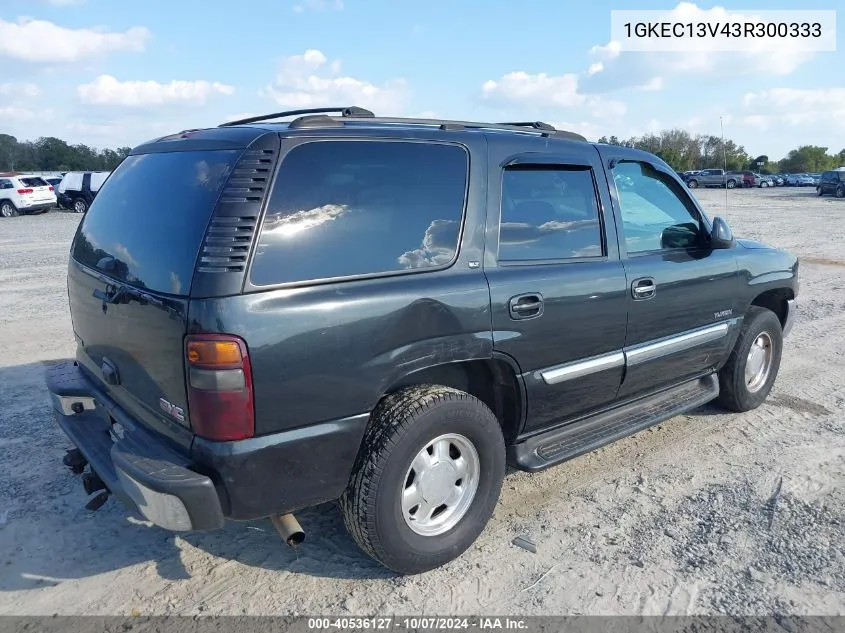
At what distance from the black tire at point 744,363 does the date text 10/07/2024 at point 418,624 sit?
9.21ft

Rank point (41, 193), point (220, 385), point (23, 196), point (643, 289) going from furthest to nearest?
point (41, 193)
point (23, 196)
point (643, 289)
point (220, 385)

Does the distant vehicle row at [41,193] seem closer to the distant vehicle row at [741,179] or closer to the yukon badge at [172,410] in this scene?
the yukon badge at [172,410]

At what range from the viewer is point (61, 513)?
11.4ft

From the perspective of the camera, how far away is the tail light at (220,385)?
239cm

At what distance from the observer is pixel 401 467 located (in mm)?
2801

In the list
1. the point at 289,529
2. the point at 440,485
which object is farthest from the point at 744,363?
the point at 289,529

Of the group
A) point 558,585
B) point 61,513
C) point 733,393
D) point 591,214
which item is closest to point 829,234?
point 733,393

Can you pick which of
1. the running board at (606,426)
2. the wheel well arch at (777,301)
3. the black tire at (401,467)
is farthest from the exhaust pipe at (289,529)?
the wheel well arch at (777,301)

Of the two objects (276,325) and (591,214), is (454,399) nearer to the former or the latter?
(276,325)

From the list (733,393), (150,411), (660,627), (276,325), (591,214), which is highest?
(591,214)

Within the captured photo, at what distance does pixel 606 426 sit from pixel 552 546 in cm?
85

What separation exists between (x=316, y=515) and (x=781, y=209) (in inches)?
1170

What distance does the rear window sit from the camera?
255 centimetres

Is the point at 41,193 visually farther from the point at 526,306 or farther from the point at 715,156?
the point at 715,156
